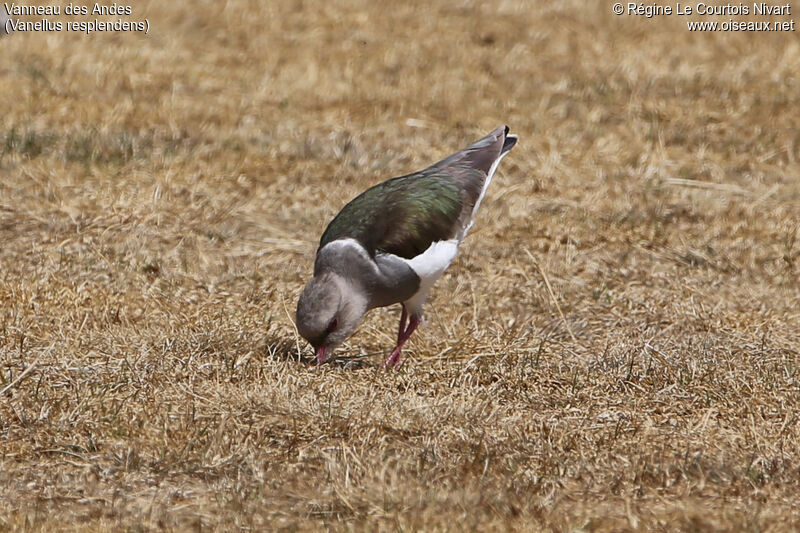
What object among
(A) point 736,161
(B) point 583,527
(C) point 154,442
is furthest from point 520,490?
(A) point 736,161

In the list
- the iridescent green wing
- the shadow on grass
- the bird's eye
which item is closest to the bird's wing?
the iridescent green wing

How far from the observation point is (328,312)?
19.3ft

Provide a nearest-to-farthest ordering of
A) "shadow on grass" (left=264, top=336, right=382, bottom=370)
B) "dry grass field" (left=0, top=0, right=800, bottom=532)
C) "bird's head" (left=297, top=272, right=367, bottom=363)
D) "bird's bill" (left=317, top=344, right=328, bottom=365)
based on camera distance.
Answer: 1. "dry grass field" (left=0, top=0, right=800, bottom=532)
2. "bird's head" (left=297, top=272, right=367, bottom=363)
3. "bird's bill" (left=317, top=344, right=328, bottom=365)
4. "shadow on grass" (left=264, top=336, right=382, bottom=370)

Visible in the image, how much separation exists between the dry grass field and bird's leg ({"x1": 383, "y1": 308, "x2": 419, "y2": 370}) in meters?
0.12

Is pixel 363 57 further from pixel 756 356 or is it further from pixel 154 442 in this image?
pixel 154 442

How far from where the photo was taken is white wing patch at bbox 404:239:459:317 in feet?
20.6

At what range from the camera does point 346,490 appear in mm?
4586

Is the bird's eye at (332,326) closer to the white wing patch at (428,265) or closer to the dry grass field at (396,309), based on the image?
the dry grass field at (396,309)

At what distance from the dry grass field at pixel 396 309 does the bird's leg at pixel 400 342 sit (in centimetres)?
12

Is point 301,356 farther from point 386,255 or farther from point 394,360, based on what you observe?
point 386,255

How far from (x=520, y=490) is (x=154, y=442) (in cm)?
155

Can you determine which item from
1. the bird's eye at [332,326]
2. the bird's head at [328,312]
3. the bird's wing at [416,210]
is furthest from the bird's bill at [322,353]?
the bird's wing at [416,210]

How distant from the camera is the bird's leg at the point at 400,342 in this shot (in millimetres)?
6160

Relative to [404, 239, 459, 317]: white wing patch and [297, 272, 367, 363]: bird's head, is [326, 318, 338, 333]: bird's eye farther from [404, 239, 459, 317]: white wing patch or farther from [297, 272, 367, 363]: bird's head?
[404, 239, 459, 317]: white wing patch
